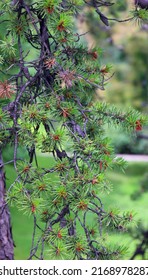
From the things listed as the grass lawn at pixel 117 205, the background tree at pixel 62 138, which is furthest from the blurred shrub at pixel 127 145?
the background tree at pixel 62 138

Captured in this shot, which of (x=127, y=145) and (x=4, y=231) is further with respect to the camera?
(x=127, y=145)

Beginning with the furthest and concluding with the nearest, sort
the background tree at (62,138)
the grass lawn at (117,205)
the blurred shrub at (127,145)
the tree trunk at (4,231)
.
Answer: the blurred shrub at (127,145), the grass lawn at (117,205), the tree trunk at (4,231), the background tree at (62,138)

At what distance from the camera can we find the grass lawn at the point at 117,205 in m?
2.93

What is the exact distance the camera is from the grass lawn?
293 cm

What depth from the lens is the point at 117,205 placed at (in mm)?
1909

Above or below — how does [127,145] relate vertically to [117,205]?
below

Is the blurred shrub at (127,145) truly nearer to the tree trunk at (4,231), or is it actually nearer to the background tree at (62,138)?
the tree trunk at (4,231)

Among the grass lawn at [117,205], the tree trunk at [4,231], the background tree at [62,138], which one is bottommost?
the grass lawn at [117,205]

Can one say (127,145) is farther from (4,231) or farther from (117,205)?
(4,231)

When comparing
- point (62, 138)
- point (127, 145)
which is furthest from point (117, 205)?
point (127, 145)

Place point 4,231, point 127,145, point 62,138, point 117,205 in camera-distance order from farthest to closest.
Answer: point 127,145
point 117,205
point 4,231
point 62,138

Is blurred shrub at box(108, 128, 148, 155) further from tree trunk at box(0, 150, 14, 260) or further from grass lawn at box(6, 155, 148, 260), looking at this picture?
tree trunk at box(0, 150, 14, 260)

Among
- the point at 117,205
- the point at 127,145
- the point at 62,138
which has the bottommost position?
the point at 127,145
